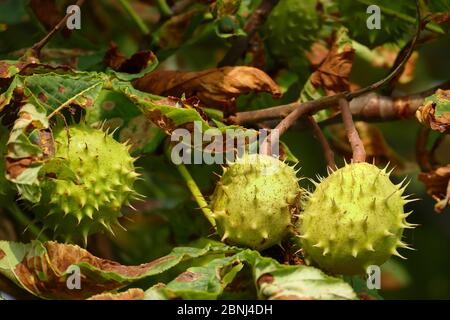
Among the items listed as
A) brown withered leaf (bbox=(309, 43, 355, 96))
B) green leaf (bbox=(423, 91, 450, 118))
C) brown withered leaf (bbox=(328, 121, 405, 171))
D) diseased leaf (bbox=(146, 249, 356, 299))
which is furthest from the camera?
brown withered leaf (bbox=(328, 121, 405, 171))

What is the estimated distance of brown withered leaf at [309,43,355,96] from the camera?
97.2 inches

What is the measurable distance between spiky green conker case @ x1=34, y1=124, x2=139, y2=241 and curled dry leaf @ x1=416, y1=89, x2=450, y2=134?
0.69 metres

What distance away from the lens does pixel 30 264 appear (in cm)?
200

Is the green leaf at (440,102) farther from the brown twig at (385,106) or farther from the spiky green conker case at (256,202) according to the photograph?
the spiky green conker case at (256,202)

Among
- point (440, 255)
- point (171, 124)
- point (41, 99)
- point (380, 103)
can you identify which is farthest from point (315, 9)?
point (440, 255)

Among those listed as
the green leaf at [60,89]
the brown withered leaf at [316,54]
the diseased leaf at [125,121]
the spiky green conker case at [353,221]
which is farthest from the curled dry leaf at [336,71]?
the green leaf at [60,89]

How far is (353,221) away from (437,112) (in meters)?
0.43

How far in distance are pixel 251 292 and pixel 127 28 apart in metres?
1.64

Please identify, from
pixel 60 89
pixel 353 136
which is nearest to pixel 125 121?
pixel 60 89

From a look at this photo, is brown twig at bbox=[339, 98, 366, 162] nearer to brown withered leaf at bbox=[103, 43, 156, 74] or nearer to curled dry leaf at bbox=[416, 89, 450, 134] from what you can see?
curled dry leaf at bbox=[416, 89, 450, 134]

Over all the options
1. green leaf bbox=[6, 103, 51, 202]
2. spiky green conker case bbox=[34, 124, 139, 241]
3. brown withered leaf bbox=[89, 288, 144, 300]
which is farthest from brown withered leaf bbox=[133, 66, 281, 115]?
brown withered leaf bbox=[89, 288, 144, 300]

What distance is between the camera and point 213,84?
91.5 inches

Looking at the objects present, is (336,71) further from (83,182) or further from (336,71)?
(83,182)
